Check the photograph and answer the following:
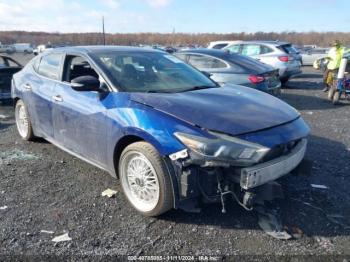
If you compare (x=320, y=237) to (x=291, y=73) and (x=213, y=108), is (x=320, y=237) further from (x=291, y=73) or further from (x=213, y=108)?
(x=291, y=73)

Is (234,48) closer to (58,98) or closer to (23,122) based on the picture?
(23,122)

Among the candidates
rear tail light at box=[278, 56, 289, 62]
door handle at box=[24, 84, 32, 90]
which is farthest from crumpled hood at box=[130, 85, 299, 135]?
rear tail light at box=[278, 56, 289, 62]

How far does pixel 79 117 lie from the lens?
4.20 m

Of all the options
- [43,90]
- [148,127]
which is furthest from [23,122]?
[148,127]

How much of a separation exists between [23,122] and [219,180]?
4195 millimetres

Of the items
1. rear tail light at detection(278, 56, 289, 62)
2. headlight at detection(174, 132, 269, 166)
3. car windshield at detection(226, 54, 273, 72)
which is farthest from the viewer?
rear tail light at detection(278, 56, 289, 62)

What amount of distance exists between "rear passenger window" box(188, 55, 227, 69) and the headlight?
5.94 metres

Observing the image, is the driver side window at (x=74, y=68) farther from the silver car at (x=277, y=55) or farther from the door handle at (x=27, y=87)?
the silver car at (x=277, y=55)

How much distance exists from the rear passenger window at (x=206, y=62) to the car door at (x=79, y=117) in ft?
15.3

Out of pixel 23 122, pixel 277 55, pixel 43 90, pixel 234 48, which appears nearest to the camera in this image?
pixel 43 90

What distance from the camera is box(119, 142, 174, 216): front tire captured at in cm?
330

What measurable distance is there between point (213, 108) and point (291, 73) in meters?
10.6

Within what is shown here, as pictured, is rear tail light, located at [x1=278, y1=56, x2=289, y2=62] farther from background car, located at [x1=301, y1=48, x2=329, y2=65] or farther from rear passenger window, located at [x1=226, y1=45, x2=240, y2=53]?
background car, located at [x1=301, y1=48, x2=329, y2=65]

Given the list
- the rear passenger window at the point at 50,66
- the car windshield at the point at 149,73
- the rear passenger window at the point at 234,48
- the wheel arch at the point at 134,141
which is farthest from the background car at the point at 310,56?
the wheel arch at the point at 134,141
